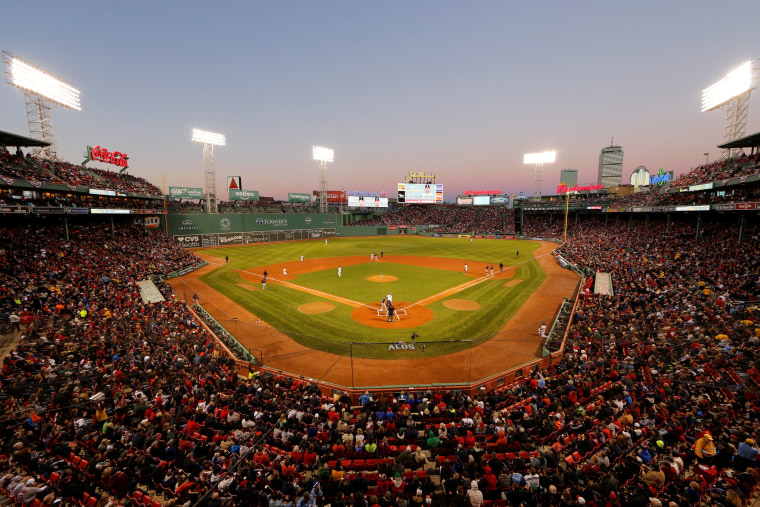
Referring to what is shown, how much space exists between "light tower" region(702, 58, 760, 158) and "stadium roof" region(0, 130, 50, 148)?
2743 inches

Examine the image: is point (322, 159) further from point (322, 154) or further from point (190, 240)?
point (190, 240)

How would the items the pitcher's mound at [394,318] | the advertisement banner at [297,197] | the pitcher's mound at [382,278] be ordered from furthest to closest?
the advertisement banner at [297,197], the pitcher's mound at [382,278], the pitcher's mound at [394,318]

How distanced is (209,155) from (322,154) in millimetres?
24618

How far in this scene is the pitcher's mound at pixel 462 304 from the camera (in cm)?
2267

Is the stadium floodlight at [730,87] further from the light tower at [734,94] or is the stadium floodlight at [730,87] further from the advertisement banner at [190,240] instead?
the advertisement banner at [190,240]

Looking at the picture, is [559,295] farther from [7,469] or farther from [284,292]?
[7,469]

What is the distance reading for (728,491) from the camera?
578 centimetres

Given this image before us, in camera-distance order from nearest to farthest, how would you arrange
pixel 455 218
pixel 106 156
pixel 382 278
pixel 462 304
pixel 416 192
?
1. pixel 462 304
2. pixel 382 278
3. pixel 106 156
4. pixel 416 192
5. pixel 455 218

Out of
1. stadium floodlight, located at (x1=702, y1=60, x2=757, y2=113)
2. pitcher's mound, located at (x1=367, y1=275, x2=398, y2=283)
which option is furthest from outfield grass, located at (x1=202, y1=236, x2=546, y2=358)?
stadium floodlight, located at (x1=702, y1=60, x2=757, y2=113)

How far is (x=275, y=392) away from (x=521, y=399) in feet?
27.2

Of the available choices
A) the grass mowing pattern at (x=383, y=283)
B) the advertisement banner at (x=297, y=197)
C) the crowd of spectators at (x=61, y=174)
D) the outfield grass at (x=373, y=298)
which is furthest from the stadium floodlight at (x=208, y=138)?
the grass mowing pattern at (x=383, y=283)

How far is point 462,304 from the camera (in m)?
23.6

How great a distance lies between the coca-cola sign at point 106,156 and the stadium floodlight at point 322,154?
118ft

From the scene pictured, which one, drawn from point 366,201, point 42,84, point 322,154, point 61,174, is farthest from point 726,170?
point 42,84
